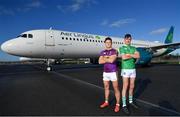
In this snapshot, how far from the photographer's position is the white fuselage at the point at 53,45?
58.7ft

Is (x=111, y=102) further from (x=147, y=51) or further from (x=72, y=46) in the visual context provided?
(x=147, y=51)

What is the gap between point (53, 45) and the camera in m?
19.3

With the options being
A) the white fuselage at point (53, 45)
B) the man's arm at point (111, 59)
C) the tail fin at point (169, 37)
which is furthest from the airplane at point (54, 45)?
the tail fin at point (169, 37)

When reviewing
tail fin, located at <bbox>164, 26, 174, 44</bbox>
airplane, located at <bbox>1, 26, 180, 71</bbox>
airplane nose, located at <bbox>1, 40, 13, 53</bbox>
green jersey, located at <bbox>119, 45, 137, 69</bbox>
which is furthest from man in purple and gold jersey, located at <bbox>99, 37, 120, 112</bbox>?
tail fin, located at <bbox>164, 26, 174, 44</bbox>

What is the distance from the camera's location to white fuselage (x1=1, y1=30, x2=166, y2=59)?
58.7 feet

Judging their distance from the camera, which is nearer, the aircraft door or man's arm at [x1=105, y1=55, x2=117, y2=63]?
man's arm at [x1=105, y1=55, x2=117, y2=63]

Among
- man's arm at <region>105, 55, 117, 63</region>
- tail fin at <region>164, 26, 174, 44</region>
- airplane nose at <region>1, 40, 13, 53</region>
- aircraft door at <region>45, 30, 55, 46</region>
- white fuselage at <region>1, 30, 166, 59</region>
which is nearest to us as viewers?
man's arm at <region>105, 55, 117, 63</region>

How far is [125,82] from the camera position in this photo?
17.7 ft

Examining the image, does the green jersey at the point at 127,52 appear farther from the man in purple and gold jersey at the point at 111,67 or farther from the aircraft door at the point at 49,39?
the aircraft door at the point at 49,39

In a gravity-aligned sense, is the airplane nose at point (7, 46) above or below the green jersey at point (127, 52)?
above

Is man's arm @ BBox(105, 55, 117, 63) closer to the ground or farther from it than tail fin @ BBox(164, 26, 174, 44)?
closer to the ground

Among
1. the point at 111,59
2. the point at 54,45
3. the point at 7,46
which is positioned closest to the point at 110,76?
the point at 111,59

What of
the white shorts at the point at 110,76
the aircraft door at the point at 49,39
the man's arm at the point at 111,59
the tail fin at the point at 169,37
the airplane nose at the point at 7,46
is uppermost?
the tail fin at the point at 169,37

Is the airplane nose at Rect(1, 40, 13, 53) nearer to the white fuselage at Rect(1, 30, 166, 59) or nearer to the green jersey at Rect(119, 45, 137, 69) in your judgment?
the white fuselage at Rect(1, 30, 166, 59)
